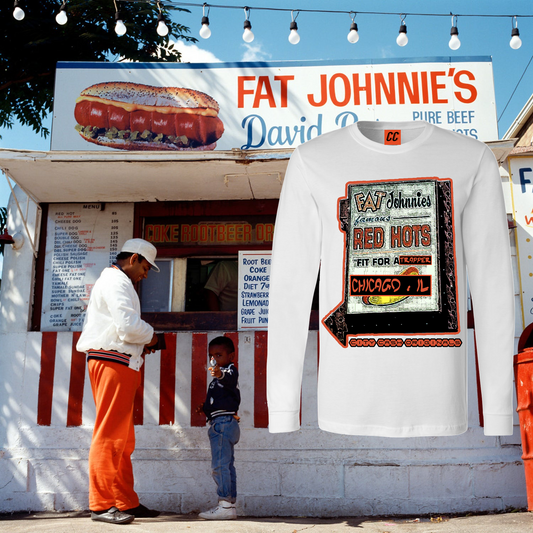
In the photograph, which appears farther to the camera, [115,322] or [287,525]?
[287,525]

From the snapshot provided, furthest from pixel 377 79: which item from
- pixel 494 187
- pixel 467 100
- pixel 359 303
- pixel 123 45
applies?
pixel 123 45

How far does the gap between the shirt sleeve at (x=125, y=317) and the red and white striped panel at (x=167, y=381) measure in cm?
117

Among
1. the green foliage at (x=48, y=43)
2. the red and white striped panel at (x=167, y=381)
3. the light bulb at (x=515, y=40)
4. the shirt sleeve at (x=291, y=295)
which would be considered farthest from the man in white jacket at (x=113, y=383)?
the green foliage at (x=48, y=43)

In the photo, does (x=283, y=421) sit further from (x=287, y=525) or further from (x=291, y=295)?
(x=287, y=525)

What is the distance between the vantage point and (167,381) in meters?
5.59

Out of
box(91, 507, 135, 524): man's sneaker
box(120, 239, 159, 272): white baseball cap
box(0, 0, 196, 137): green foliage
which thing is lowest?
box(91, 507, 135, 524): man's sneaker

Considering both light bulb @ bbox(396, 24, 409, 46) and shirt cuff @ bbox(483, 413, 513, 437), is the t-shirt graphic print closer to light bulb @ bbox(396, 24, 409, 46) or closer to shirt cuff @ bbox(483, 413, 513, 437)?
shirt cuff @ bbox(483, 413, 513, 437)

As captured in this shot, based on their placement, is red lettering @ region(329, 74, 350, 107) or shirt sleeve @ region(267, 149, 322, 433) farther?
red lettering @ region(329, 74, 350, 107)

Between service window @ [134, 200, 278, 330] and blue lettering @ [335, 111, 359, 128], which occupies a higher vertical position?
blue lettering @ [335, 111, 359, 128]

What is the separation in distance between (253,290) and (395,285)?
3.64 m

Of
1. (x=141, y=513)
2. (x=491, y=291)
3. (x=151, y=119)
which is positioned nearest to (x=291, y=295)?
(x=491, y=291)

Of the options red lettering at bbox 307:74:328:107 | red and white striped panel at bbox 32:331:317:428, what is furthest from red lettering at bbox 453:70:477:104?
red and white striped panel at bbox 32:331:317:428

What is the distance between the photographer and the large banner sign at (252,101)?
17.5 feet

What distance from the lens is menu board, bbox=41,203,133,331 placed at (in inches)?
238
